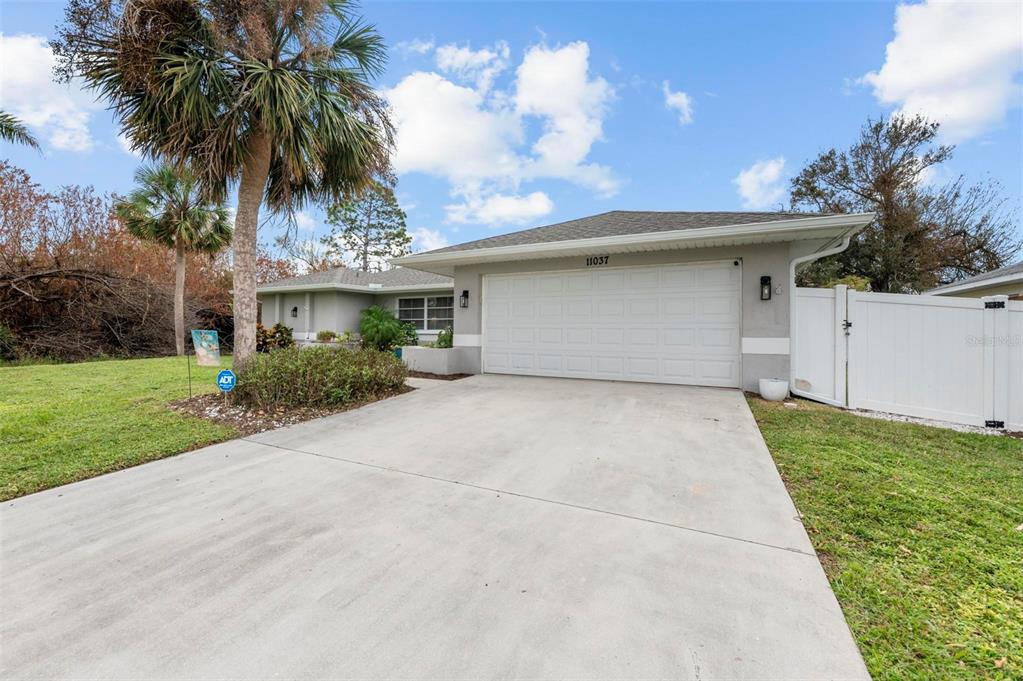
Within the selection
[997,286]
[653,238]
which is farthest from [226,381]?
[997,286]

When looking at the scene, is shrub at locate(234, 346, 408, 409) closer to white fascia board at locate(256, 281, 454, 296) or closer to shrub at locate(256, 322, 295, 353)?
white fascia board at locate(256, 281, 454, 296)

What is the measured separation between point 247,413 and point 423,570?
14.9 feet

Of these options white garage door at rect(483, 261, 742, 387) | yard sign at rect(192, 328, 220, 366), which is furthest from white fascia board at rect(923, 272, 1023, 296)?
yard sign at rect(192, 328, 220, 366)

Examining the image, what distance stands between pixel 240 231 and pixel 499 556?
6.78 metres

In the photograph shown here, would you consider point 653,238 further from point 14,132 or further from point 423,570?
point 14,132

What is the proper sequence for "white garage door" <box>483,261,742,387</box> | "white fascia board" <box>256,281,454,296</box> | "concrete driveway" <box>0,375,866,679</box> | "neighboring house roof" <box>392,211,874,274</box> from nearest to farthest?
"concrete driveway" <box>0,375,866,679</box>, "neighboring house roof" <box>392,211,874,274</box>, "white garage door" <box>483,261,742,387</box>, "white fascia board" <box>256,281,454,296</box>

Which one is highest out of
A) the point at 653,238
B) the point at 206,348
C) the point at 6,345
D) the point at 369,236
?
the point at 369,236

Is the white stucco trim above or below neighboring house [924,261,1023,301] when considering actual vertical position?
below

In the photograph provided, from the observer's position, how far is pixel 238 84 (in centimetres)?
604

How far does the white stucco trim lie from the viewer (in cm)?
665

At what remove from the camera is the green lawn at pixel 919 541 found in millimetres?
1661

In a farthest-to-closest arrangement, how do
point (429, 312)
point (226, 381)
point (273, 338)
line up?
point (273, 338)
point (429, 312)
point (226, 381)

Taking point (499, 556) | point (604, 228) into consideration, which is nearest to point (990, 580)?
point (499, 556)

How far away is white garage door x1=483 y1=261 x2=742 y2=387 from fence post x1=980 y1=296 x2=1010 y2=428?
2.80 meters
